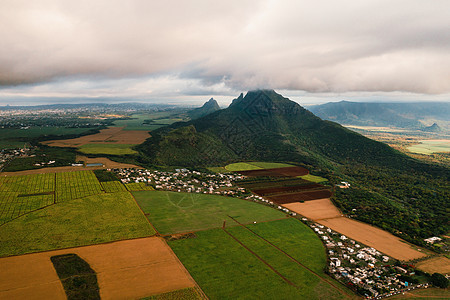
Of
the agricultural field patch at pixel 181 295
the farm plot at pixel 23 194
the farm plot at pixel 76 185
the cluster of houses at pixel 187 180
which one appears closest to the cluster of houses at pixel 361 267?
the cluster of houses at pixel 187 180

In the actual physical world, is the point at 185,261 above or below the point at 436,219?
above

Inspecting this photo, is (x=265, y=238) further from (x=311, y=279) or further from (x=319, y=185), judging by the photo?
(x=319, y=185)

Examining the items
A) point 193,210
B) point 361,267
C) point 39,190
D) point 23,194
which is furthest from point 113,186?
point 361,267

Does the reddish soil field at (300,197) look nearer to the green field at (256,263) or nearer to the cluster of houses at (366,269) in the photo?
the green field at (256,263)

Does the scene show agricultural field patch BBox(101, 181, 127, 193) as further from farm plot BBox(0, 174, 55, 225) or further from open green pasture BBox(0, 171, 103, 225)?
farm plot BBox(0, 174, 55, 225)

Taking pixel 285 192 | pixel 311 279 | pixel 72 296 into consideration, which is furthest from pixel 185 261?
pixel 285 192
